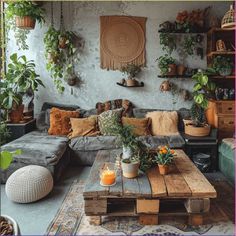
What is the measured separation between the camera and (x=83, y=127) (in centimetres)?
420

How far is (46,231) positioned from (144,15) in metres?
3.57

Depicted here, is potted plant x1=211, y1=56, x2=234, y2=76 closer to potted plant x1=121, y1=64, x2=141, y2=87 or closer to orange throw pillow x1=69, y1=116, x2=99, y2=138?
potted plant x1=121, y1=64, x2=141, y2=87

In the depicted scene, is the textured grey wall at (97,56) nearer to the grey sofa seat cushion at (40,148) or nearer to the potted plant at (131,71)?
the potted plant at (131,71)

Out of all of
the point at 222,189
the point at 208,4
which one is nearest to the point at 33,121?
the point at 222,189

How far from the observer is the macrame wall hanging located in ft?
15.1

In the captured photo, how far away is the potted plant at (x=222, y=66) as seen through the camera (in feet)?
13.8

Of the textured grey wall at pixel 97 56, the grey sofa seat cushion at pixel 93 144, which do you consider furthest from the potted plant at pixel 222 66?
the grey sofa seat cushion at pixel 93 144

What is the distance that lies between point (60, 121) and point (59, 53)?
44.4 inches

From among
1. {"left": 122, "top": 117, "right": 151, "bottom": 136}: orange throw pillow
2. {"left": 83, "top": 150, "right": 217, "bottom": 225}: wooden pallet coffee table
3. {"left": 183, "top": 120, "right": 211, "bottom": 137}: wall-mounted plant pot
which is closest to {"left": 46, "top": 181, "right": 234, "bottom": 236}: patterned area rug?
{"left": 83, "top": 150, "right": 217, "bottom": 225}: wooden pallet coffee table

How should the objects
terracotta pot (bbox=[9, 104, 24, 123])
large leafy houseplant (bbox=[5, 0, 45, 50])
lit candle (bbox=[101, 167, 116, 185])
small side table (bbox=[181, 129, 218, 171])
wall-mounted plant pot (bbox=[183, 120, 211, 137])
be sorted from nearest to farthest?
lit candle (bbox=[101, 167, 116, 185]) → small side table (bbox=[181, 129, 218, 171]) → wall-mounted plant pot (bbox=[183, 120, 211, 137]) → large leafy houseplant (bbox=[5, 0, 45, 50]) → terracotta pot (bbox=[9, 104, 24, 123])

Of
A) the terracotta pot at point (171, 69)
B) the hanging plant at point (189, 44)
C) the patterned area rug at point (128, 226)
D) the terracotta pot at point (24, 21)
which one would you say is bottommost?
the patterned area rug at point (128, 226)

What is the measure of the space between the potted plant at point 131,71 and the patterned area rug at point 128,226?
246cm

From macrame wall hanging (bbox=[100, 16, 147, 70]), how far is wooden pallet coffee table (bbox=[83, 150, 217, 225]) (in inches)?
98.5

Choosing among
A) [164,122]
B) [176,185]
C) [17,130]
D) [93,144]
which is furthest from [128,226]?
[17,130]
